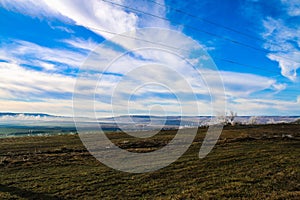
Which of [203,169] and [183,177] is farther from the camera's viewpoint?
[203,169]

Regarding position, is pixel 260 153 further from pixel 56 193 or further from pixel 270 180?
pixel 56 193

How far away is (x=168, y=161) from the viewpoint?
30766 millimetres

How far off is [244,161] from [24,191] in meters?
21.1

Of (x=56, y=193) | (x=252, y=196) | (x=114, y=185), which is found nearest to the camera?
(x=252, y=196)

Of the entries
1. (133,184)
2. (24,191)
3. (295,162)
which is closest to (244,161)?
(295,162)

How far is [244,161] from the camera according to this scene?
29484mm

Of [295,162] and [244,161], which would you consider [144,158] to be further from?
[295,162]

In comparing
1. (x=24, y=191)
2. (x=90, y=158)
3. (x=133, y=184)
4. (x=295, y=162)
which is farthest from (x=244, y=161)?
(x=24, y=191)

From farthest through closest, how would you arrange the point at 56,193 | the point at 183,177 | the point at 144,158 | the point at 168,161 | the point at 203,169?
the point at 144,158 < the point at 168,161 < the point at 203,169 < the point at 183,177 < the point at 56,193

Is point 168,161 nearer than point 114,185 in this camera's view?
No

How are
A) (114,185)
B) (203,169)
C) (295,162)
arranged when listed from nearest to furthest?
(114,185) < (203,169) < (295,162)

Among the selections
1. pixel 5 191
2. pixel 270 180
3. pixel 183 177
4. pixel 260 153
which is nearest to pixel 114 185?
pixel 183 177

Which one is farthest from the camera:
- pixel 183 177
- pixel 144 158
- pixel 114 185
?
pixel 144 158

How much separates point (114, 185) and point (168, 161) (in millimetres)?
10760
